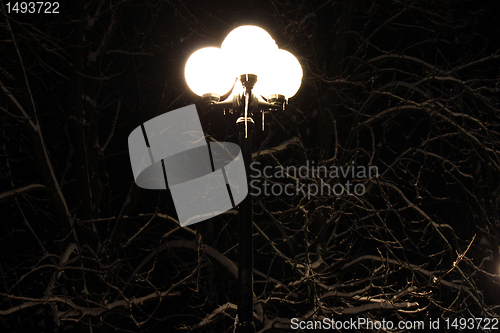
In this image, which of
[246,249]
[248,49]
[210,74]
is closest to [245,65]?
[248,49]

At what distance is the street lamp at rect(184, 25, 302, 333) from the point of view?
2553 millimetres

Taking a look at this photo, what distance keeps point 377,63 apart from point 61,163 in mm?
5961

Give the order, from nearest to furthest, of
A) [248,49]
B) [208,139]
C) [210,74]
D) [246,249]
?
1. [246,249]
2. [248,49]
3. [210,74]
4. [208,139]

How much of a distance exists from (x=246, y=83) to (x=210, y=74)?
0.34 m

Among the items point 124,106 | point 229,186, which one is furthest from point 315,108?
point 124,106

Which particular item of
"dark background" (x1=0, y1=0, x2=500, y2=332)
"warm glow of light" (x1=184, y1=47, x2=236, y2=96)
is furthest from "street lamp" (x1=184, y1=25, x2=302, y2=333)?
"dark background" (x1=0, y1=0, x2=500, y2=332)

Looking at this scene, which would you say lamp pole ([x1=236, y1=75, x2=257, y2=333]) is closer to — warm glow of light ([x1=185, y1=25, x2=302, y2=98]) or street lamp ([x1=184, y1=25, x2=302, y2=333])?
street lamp ([x1=184, y1=25, x2=302, y2=333])

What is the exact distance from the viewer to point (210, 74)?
2.87 meters

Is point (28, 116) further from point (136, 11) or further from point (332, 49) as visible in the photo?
point (332, 49)

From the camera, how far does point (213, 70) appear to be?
9.39 feet

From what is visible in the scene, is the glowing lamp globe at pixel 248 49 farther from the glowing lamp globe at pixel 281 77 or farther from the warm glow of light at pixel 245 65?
the glowing lamp globe at pixel 281 77

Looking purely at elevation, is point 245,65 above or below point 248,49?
below

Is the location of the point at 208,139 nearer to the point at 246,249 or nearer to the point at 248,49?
the point at 248,49

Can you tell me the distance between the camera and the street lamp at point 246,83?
255cm
